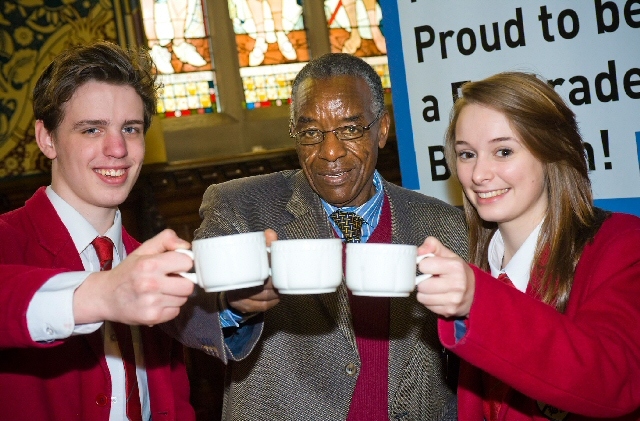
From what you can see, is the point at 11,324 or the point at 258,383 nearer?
the point at 11,324

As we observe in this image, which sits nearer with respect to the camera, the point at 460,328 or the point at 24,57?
the point at 460,328

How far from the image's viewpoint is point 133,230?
4.98m

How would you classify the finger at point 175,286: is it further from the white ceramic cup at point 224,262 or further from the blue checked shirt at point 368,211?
the blue checked shirt at point 368,211

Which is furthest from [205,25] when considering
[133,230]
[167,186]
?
[133,230]

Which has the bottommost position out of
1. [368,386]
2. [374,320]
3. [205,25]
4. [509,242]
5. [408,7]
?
[368,386]

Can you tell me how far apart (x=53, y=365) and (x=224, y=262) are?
2.09 feet

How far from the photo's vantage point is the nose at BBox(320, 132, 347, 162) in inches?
86.1

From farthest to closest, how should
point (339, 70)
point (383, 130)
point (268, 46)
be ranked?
point (268, 46) → point (383, 130) → point (339, 70)

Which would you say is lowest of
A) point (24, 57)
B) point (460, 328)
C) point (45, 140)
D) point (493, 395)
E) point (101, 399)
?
point (493, 395)

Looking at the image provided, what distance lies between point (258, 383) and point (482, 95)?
0.98m

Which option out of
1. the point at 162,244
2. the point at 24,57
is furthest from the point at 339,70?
the point at 24,57

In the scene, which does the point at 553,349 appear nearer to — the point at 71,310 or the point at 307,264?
the point at 307,264

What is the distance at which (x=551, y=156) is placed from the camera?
5.53ft

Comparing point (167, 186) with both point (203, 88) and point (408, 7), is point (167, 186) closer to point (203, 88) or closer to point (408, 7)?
point (203, 88)
